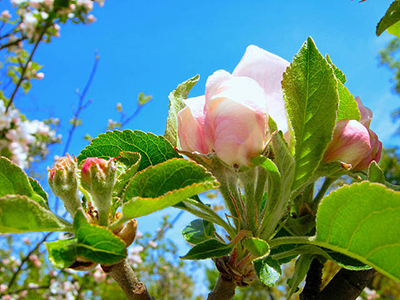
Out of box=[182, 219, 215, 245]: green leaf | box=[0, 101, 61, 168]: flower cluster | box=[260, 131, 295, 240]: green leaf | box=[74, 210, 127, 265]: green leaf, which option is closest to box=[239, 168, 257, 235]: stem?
box=[260, 131, 295, 240]: green leaf

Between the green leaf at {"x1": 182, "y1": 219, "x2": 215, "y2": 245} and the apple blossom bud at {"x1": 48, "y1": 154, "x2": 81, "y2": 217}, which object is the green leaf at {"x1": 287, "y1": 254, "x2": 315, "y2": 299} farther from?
the apple blossom bud at {"x1": 48, "y1": 154, "x2": 81, "y2": 217}

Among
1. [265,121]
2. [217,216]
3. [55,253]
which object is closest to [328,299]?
[217,216]

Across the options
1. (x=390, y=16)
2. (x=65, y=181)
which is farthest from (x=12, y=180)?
(x=390, y=16)

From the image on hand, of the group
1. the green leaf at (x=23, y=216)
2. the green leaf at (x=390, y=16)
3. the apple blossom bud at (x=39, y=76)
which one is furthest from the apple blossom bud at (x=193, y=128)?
the apple blossom bud at (x=39, y=76)

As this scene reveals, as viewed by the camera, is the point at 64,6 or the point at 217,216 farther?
the point at 64,6

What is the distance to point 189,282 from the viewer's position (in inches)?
276

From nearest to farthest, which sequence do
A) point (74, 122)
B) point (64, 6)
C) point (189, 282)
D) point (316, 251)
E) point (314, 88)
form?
point (314, 88)
point (316, 251)
point (64, 6)
point (74, 122)
point (189, 282)

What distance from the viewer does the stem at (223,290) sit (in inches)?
24.9

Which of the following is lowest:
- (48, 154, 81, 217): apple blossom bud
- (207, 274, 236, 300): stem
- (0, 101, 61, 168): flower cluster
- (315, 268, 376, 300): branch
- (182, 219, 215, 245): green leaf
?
(315, 268, 376, 300): branch

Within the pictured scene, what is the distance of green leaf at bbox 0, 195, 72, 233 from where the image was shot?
41 cm

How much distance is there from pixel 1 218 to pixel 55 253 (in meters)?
0.07

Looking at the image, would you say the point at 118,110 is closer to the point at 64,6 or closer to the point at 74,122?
the point at 74,122

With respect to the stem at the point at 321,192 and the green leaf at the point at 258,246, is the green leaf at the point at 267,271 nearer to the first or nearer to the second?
the green leaf at the point at 258,246

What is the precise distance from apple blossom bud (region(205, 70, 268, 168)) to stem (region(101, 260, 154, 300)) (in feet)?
0.72
